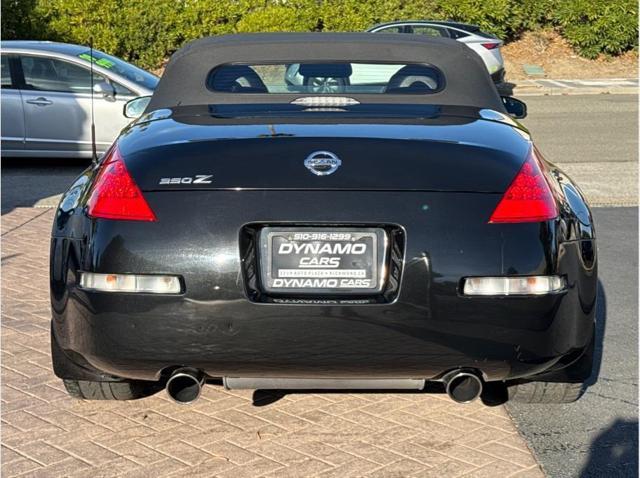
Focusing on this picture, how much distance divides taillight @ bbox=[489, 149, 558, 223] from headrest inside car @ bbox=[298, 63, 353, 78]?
5.72 ft

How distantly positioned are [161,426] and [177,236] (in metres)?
A: 1.08

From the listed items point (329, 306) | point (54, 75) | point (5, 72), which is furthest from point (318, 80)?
point (5, 72)

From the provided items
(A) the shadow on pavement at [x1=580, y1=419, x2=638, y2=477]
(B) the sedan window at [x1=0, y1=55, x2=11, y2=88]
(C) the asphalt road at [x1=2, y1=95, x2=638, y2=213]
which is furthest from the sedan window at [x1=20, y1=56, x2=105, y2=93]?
(A) the shadow on pavement at [x1=580, y1=419, x2=638, y2=477]

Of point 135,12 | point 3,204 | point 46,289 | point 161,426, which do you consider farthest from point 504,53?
point 161,426

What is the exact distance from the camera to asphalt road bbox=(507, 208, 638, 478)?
4.22 m

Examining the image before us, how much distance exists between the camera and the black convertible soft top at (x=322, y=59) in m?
5.02

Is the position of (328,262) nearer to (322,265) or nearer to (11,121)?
(322,265)

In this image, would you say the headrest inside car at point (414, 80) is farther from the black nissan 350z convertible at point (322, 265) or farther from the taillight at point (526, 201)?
the taillight at point (526, 201)

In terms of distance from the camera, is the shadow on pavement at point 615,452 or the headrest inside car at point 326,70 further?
the headrest inside car at point 326,70

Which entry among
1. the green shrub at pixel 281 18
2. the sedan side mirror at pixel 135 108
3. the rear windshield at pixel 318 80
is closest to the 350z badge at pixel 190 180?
the rear windshield at pixel 318 80

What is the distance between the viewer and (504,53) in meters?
28.7

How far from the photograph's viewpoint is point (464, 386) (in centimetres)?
405

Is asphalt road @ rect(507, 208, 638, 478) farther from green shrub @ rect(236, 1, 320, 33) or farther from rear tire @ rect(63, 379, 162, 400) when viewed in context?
green shrub @ rect(236, 1, 320, 33)

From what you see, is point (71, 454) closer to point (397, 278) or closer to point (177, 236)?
point (177, 236)
